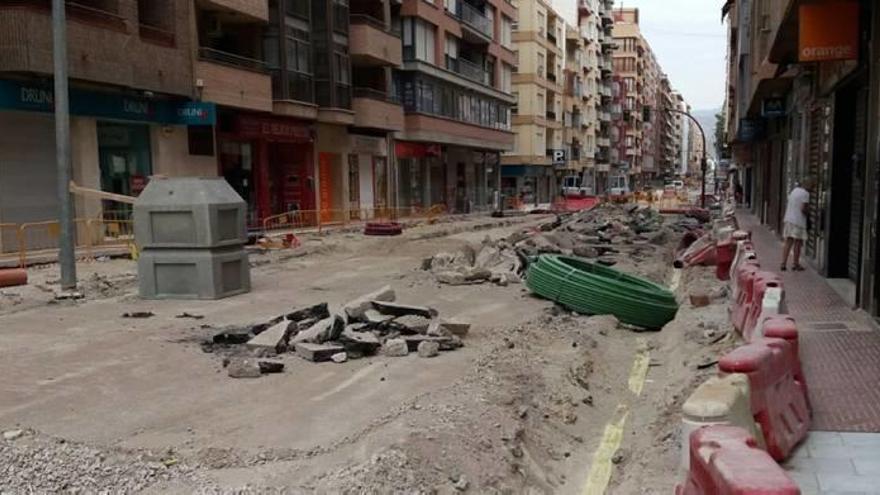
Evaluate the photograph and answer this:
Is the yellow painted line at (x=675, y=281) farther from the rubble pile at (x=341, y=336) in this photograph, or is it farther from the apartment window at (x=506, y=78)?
the apartment window at (x=506, y=78)

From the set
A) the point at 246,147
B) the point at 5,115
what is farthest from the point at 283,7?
the point at 5,115

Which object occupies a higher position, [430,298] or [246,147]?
[246,147]

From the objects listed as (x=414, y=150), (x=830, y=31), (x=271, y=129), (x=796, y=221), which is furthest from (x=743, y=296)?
(x=414, y=150)

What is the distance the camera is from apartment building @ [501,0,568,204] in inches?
2638

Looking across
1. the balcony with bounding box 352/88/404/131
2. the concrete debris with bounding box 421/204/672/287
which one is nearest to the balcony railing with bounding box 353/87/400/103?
the balcony with bounding box 352/88/404/131

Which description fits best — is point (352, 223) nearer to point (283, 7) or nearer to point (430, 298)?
point (283, 7)

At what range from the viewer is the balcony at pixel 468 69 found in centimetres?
4806

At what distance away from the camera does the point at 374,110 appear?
36656 mm

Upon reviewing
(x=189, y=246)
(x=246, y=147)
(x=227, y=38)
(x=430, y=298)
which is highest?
(x=227, y=38)

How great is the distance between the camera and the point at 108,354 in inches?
Result: 372

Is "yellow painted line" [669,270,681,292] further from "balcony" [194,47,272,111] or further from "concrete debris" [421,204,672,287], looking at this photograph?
"balcony" [194,47,272,111]

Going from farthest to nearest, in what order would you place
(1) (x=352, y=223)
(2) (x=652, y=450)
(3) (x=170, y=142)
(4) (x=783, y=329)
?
1. (1) (x=352, y=223)
2. (3) (x=170, y=142)
3. (2) (x=652, y=450)
4. (4) (x=783, y=329)

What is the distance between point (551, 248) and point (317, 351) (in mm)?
11499

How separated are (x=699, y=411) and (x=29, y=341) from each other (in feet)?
30.6
